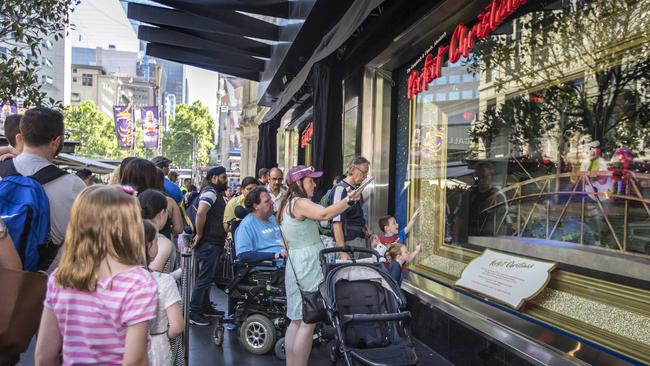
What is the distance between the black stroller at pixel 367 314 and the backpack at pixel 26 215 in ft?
6.10

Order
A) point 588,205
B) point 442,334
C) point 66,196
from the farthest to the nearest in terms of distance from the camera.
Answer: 1. point 442,334
2. point 588,205
3. point 66,196

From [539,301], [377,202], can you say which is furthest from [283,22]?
[539,301]

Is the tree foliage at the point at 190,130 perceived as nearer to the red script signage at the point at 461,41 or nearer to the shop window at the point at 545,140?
the red script signage at the point at 461,41

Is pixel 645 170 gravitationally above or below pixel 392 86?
below

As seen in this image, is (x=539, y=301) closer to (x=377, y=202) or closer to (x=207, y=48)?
(x=377, y=202)

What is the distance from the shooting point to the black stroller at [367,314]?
372cm

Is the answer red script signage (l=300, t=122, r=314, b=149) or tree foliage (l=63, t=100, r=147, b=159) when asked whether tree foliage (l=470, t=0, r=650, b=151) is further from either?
tree foliage (l=63, t=100, r=147, b=159)

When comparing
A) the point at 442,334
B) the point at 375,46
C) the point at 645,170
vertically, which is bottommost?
the point at 442,334

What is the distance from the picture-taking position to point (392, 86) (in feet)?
25.2

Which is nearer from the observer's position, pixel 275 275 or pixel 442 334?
pixel 442 334

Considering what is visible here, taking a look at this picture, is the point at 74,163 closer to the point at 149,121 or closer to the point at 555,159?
the point at 555,159

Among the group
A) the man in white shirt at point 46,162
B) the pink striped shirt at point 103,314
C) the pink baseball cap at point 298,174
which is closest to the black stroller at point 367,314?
the pink baseball cap at point 298,174

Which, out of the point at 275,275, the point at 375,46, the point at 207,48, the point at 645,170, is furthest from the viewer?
the point at 207,48

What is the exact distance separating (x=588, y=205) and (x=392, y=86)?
3965 mm
